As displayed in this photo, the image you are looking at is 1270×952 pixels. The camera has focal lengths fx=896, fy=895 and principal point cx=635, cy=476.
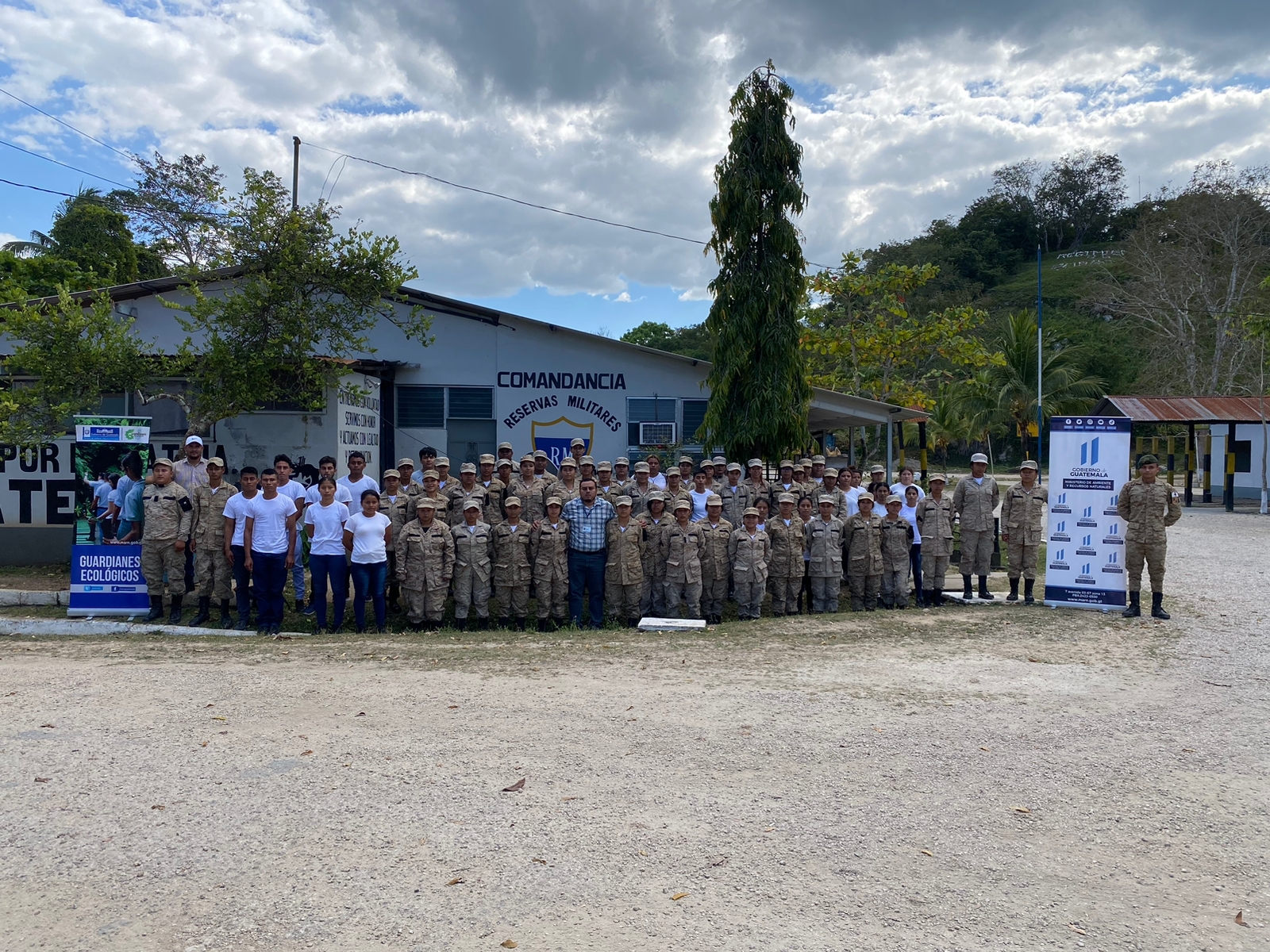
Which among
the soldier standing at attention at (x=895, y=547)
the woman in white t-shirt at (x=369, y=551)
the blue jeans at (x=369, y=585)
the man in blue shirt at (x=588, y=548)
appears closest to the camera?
the woman in white t-shirt at (x=369, y=551)

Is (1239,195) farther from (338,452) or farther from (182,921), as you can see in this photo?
(182,921)

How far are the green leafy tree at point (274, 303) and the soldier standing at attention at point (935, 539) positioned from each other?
23.4 ft

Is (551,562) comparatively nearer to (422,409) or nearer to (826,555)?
(826,555)

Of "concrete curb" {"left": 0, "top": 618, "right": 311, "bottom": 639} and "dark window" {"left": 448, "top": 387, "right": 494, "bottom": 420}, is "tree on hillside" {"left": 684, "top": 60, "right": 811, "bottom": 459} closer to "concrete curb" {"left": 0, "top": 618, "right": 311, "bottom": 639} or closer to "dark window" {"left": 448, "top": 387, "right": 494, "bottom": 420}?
"dark window" {"left": 448, "top": 387, "right": 494, "bottom": 420}

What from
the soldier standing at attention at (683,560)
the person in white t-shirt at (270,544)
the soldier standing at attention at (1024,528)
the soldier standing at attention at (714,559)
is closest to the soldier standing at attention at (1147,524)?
the soldier standing at attention at (1024,528)

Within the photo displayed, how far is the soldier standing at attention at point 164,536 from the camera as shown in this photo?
373 inches

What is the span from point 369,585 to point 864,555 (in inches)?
220

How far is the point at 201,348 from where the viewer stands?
1370cm

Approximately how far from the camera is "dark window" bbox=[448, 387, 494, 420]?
48.7 feet

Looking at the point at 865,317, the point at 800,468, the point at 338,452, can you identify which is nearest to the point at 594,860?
the point at 800,468

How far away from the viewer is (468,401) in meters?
14.9

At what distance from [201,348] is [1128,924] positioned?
13.8m

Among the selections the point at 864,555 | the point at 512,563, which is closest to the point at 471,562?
the point at 512,563

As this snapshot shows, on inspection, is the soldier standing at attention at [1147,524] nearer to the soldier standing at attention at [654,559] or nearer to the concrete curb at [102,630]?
the concrete curb at [102,630]
